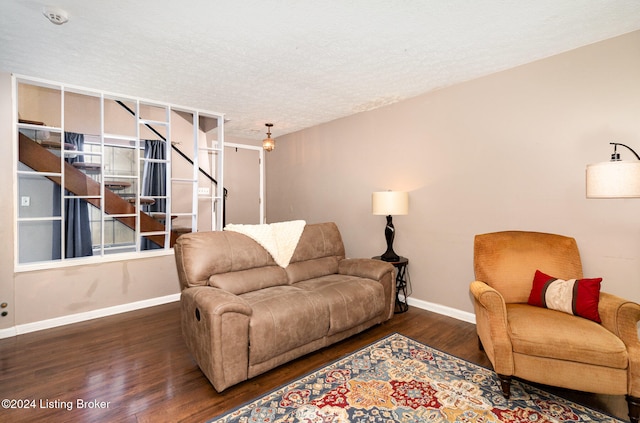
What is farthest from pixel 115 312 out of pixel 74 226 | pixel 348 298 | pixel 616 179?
pixel 616 179

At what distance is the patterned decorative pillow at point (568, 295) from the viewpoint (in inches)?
77.5

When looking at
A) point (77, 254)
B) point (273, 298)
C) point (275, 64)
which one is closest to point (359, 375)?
point (273, 298)

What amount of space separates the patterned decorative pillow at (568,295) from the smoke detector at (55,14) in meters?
3.80

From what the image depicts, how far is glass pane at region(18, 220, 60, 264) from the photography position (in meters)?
3.77

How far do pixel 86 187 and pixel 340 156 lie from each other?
3273mm

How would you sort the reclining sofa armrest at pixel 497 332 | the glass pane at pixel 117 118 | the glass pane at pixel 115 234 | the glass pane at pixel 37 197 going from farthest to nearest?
the glass pane at pixel 115 234 < the glass pane at pixel 117 118 < the glass pane at pixel 37 197 < the reclining sofa armrest at pixel 497 332

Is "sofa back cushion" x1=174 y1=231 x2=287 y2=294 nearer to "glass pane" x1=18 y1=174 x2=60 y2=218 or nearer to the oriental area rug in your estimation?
the oriental area rug

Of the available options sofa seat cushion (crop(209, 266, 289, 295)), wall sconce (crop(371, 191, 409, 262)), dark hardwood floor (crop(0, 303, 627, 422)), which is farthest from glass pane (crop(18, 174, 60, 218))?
wall sconce (crop(371, 191, 409, 262))

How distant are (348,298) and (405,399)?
88cm

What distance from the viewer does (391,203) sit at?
11.0ft

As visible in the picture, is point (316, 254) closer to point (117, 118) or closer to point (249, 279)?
point (249, 279)

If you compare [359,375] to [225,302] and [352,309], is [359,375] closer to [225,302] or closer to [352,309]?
[352,309]

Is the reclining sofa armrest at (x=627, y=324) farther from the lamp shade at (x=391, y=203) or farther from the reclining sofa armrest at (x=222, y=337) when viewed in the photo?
the reclining sofa armrest at (x=222, y=337)

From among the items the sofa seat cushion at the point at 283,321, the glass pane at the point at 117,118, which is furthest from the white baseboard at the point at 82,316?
the glass pane at the point at 117,118
